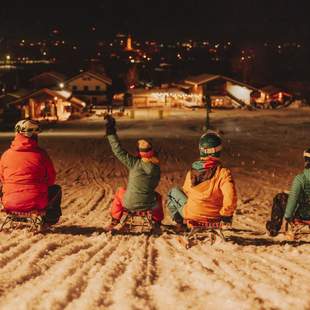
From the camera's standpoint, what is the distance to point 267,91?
2330 inches

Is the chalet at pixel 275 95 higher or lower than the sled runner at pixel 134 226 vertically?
higher

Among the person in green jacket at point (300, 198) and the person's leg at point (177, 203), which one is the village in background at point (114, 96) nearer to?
the person in green jacket at point (300, 198)

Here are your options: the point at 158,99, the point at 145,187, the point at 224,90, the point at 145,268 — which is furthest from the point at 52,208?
the point at 224,90

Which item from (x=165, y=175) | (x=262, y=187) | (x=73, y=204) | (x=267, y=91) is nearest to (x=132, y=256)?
(x=73, y=204)

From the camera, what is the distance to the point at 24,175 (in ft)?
18.2

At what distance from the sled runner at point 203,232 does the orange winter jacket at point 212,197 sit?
0.07 meters

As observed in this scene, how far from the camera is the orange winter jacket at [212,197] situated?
16.2 ft

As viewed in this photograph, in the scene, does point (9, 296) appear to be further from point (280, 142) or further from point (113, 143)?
point (280, 142)

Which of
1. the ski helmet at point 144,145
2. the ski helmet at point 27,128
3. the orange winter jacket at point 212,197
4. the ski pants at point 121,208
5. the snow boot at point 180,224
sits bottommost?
the snow boot at point 180,224

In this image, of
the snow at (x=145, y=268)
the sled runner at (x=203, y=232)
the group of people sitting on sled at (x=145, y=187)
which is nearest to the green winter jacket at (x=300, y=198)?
the group of people sitting on sled at (x=145, y=187)

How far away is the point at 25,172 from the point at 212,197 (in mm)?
2427

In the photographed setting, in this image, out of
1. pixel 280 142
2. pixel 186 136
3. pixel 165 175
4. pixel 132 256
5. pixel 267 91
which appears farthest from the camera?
pixel 267 91

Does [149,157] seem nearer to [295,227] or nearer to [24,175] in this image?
[24,175]

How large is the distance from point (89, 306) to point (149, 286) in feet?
2.25
